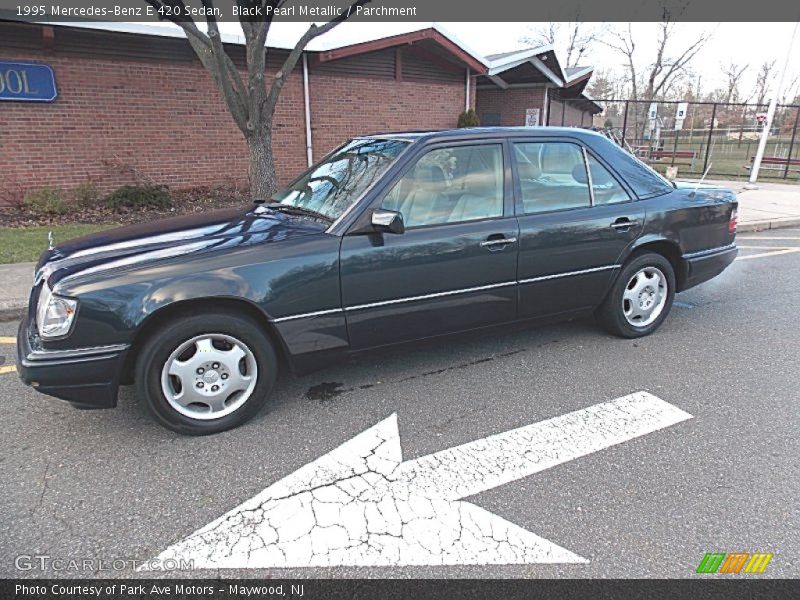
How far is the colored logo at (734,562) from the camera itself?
2055 mm

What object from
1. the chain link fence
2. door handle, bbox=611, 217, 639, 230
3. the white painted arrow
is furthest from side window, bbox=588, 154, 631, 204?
the chain link fence

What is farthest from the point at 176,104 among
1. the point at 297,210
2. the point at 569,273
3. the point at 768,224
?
the point at 768,224

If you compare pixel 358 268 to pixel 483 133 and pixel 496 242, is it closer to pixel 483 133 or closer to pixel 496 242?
pixel 496 242

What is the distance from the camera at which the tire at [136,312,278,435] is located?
2.78 meters

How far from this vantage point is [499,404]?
3.30 meters

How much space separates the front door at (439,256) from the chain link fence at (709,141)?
43.0 feet

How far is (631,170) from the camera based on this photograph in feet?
13.6

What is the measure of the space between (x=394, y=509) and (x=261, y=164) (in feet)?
24.0

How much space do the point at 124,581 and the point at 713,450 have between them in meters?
2.85

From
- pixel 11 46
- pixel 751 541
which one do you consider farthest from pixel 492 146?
pixel 11 46

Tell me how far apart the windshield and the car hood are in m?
0.20

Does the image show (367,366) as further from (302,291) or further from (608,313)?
(608,313)

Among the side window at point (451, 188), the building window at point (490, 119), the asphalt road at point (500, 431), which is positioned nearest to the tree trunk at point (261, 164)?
the asphalt road at point (500, 431)

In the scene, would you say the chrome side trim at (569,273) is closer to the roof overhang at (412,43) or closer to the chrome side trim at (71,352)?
the chrome side trim at (71,352)
